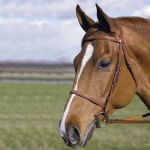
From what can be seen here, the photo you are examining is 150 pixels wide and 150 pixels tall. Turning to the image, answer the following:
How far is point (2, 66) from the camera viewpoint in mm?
38531

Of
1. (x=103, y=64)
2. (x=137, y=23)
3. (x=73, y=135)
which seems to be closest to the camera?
(x=73, y=135)

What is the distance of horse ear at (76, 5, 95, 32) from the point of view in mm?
5477

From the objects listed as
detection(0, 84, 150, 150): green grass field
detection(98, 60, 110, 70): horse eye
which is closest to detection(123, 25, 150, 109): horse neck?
detection(98, 60, 110, 70): horse eye

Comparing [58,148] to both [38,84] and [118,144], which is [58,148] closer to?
[118,144]

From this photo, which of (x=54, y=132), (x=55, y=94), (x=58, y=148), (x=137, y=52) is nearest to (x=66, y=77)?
(x=55, y=94)

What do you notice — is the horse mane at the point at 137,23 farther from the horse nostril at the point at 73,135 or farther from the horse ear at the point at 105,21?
the horse nostril at the point at 73,135

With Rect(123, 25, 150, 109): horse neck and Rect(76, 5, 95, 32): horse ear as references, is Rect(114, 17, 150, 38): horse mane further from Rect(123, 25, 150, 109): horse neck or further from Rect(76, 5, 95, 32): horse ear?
Rect(76, 5, 95, 32): horse ear

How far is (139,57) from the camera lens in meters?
5.32

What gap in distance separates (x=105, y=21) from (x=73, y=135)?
1.18 meters

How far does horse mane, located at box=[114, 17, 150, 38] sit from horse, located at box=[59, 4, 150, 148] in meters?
0.02

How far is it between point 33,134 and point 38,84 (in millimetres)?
19287

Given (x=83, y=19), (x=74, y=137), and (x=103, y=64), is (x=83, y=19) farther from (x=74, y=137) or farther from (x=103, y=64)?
(x=74, y=137)

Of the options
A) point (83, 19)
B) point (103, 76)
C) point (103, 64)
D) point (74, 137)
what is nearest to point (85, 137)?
point (74, 137)

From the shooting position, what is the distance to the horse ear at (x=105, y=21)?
16.6 ft
